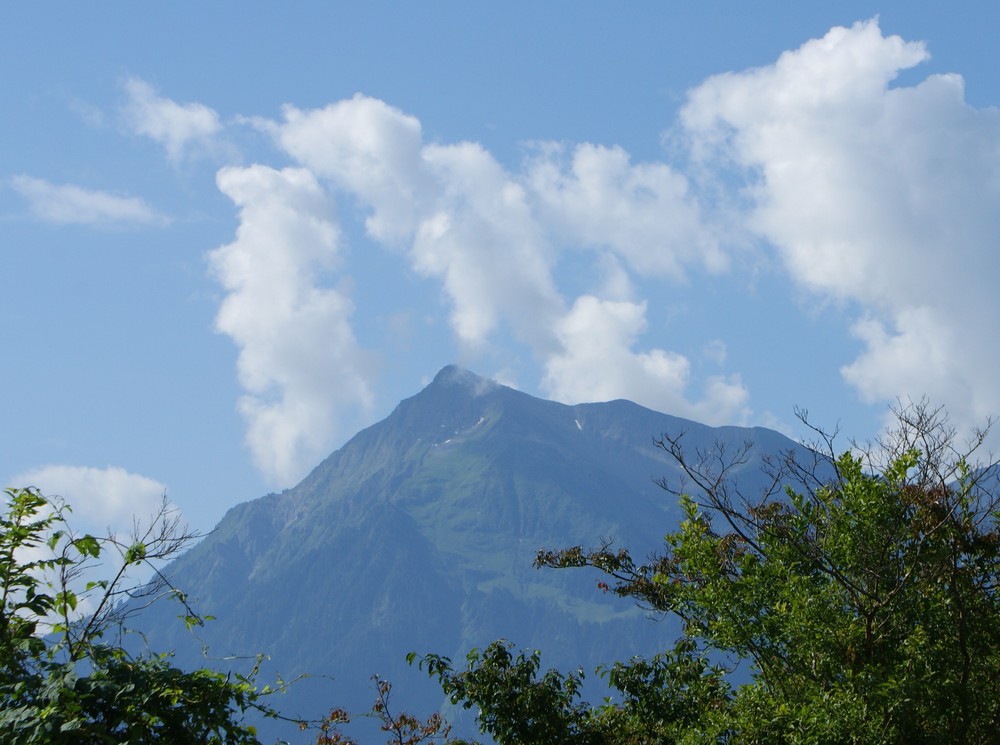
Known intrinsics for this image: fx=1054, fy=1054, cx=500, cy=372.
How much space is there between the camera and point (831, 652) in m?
11.2

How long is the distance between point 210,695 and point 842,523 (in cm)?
746

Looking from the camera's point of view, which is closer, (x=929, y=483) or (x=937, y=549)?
(x=937, y=549)

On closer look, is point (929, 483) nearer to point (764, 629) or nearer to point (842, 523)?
point (842, 523)

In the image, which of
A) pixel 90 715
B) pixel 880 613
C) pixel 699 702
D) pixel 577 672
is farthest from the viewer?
pixel 577 672

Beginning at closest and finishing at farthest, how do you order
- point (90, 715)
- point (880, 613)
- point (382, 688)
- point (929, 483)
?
point (90, 715) < point (880, 613) < point (929, 483) < point (382, 688)

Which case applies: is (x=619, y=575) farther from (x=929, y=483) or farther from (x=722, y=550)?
(x=929, y=483)

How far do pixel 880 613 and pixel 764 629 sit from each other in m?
1.25

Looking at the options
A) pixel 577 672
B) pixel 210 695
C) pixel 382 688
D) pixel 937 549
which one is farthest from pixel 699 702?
pixel 210 695

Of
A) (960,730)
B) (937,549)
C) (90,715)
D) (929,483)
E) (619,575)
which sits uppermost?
(619,575)

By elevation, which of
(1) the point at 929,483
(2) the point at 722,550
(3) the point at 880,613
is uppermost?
(2) the point at 722,550

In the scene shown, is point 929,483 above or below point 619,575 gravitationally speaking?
below

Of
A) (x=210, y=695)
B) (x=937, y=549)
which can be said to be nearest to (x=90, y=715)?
(x=210, y=695)

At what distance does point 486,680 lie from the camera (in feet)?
47.8

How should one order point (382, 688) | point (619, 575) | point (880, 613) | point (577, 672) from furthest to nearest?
point (619, 575)
point (382, 688)
point (577, 672)
point (880, 613)
